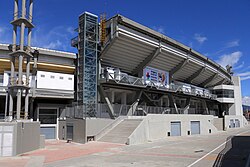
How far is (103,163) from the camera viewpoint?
46.5ft

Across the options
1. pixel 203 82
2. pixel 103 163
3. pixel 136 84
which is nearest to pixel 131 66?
pixel 136 84

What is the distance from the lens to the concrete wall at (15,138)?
56.6ft

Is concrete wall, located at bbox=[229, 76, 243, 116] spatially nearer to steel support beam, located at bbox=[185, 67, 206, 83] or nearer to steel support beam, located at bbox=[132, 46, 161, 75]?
steel support beam, located at bbox=[185, 67, 206, 83]

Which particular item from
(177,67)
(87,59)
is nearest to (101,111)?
(87,59)

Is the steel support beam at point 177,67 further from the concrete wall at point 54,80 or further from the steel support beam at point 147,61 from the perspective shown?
the concrete wall at point 54,80

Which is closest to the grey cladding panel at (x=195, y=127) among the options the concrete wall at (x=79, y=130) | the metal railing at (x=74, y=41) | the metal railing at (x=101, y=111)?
the metal railing at (x=101, y=111)

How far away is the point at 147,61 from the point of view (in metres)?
34.9

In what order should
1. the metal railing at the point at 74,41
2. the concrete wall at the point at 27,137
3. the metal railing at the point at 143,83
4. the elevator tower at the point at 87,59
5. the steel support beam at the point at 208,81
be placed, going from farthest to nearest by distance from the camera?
the steel support beam at the point at 208,81
the metal railing at the point at 74,41
the metal railing at the point at 143,83
the elevator tower at the point at 87,59
the concrete wall at the point at 27,137

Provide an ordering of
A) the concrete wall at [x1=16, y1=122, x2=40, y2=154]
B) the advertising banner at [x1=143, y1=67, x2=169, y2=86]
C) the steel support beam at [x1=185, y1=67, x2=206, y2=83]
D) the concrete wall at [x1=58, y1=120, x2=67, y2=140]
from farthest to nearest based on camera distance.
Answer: the steel support beam at [x1=185, y1=67, x2=206, y2=83] < the advertising banner at [x1=143, y1=67, x2=169, y2=86] < the concrete wall at [x1=58, y1=120, x2=67, y2=140] < the concrete wall at [x1=16, y1=122, x2=40, y2=154]

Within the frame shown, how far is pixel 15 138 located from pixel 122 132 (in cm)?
1100

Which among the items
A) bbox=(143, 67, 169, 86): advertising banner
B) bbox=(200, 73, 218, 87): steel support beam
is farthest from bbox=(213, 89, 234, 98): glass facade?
bbox=(143, 67, 169, 86): advertising banner

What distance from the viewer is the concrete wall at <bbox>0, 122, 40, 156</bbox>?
1727 cm

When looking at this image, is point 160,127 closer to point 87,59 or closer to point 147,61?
point 147,61

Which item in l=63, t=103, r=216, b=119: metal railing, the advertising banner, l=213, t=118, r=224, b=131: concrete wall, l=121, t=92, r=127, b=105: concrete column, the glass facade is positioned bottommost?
l=213, t=118, r=224, b=131: concrete wall
